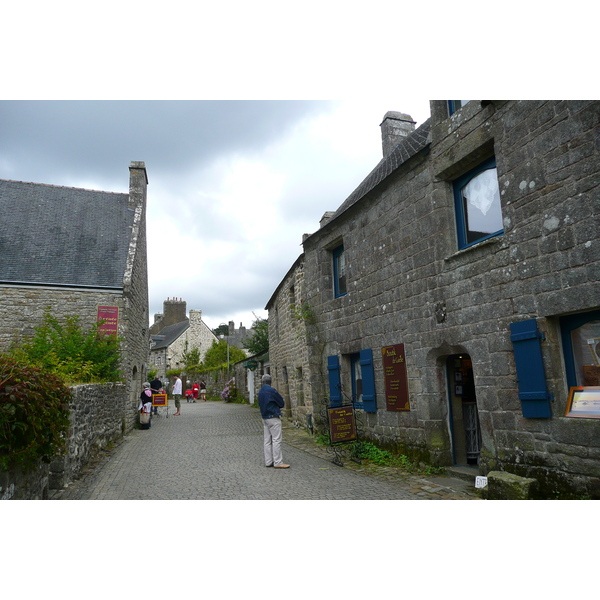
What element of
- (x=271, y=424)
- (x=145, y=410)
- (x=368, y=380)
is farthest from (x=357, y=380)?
(x=145, y=410)

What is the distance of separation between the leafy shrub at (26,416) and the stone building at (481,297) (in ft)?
16.2

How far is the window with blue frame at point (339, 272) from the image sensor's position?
32.3 feet

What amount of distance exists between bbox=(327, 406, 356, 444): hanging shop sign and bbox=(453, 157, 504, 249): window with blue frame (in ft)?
11.4

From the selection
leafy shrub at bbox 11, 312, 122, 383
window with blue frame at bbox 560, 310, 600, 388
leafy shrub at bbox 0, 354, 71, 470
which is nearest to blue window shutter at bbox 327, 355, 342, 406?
leafy shrub at bbox 11, 312, 122, 383

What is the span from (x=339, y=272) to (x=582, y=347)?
5.78 metres

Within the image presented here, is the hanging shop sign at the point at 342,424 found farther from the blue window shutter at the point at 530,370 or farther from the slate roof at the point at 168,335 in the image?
the slate roof at the point at 168,335

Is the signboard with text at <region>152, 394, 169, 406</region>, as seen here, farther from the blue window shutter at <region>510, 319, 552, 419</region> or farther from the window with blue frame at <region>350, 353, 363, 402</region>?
the blue window shutter at <region>510, 319, 552, 419</region>

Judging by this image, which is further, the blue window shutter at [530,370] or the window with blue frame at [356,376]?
the window with blue frame at [356,376]

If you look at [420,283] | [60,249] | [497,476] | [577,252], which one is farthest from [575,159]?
[60,249]

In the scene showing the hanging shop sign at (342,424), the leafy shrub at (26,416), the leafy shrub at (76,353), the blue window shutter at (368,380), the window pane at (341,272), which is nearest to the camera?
the leafy shrub at (26,416)

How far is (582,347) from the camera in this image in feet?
15.8

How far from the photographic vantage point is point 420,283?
23.0 feet

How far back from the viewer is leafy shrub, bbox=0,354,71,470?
3.74 metres

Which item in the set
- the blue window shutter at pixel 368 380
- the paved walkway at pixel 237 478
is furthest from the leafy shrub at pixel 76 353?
the blue window shutter at pixel 368 380
